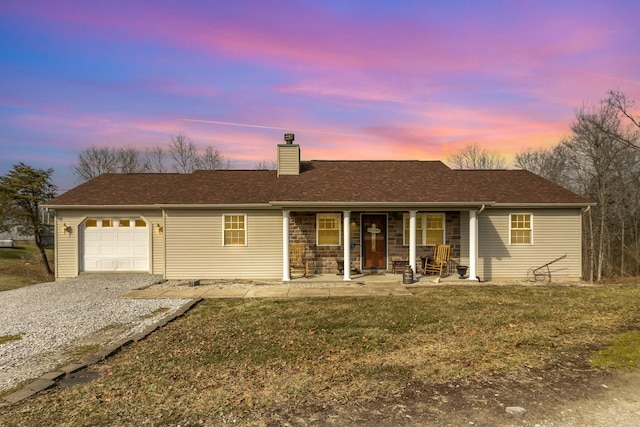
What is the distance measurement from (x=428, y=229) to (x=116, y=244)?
38.3 feet

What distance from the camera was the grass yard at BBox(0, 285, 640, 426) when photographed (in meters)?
3.73

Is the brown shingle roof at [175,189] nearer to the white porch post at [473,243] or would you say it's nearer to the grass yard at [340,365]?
the grass yard at [340,365]

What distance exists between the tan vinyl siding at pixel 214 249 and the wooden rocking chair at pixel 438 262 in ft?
17.3

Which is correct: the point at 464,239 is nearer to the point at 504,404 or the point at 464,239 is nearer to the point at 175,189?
the point at 504,404

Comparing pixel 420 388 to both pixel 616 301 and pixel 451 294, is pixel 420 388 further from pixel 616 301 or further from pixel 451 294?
pixel 616 301

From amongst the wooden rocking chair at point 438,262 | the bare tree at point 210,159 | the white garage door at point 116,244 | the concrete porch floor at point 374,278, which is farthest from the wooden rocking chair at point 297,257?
the bare tree at point 210,159

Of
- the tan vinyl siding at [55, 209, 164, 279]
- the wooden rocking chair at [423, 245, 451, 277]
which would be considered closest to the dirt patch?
the wooden rocking chair at [423, 245, 451, 277]

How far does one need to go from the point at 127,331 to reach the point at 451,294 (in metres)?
7.87

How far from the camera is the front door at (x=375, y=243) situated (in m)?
13.2

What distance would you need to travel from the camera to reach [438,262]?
12.6 metres

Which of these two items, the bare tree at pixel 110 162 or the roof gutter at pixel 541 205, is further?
the bare tree at pixel 110 162

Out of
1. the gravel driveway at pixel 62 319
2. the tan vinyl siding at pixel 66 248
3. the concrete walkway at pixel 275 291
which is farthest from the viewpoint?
the tan vinyl siding at pixel 66 248

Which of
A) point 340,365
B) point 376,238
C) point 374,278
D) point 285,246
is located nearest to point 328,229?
point 376,238

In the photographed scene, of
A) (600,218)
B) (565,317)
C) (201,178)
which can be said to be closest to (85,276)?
(201,178)
